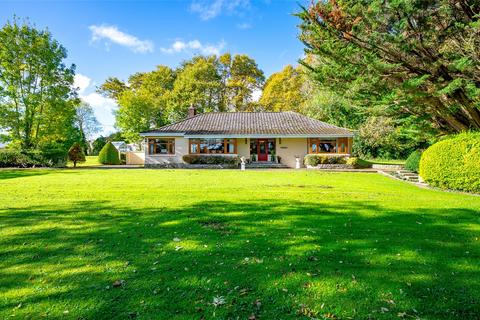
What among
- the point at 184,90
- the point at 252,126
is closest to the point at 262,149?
the point at 252,126

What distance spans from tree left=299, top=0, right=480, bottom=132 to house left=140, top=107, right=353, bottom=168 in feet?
41.0

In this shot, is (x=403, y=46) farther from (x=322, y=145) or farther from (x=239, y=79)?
(x=239, y=79)

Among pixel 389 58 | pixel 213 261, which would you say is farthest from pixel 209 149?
pixel 213 261

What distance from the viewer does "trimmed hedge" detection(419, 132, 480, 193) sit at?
9.70m

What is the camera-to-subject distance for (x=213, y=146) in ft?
82.5

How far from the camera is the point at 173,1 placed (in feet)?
47.2

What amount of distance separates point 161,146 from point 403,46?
20.2 meters

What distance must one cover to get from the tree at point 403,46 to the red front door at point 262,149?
1437 centimetres

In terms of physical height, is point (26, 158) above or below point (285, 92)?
below

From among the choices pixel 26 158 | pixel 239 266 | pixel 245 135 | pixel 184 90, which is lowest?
pixel 239 266

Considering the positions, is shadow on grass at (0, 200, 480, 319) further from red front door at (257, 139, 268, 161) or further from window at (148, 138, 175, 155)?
red front door at (257, 139, 268, 161)

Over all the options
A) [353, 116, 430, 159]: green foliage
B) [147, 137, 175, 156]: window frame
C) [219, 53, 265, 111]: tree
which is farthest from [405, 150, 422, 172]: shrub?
[219, 53, 265, 111]: tree

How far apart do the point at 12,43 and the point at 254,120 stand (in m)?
21.7

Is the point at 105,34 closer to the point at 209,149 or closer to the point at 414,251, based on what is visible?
the point at 209,149
